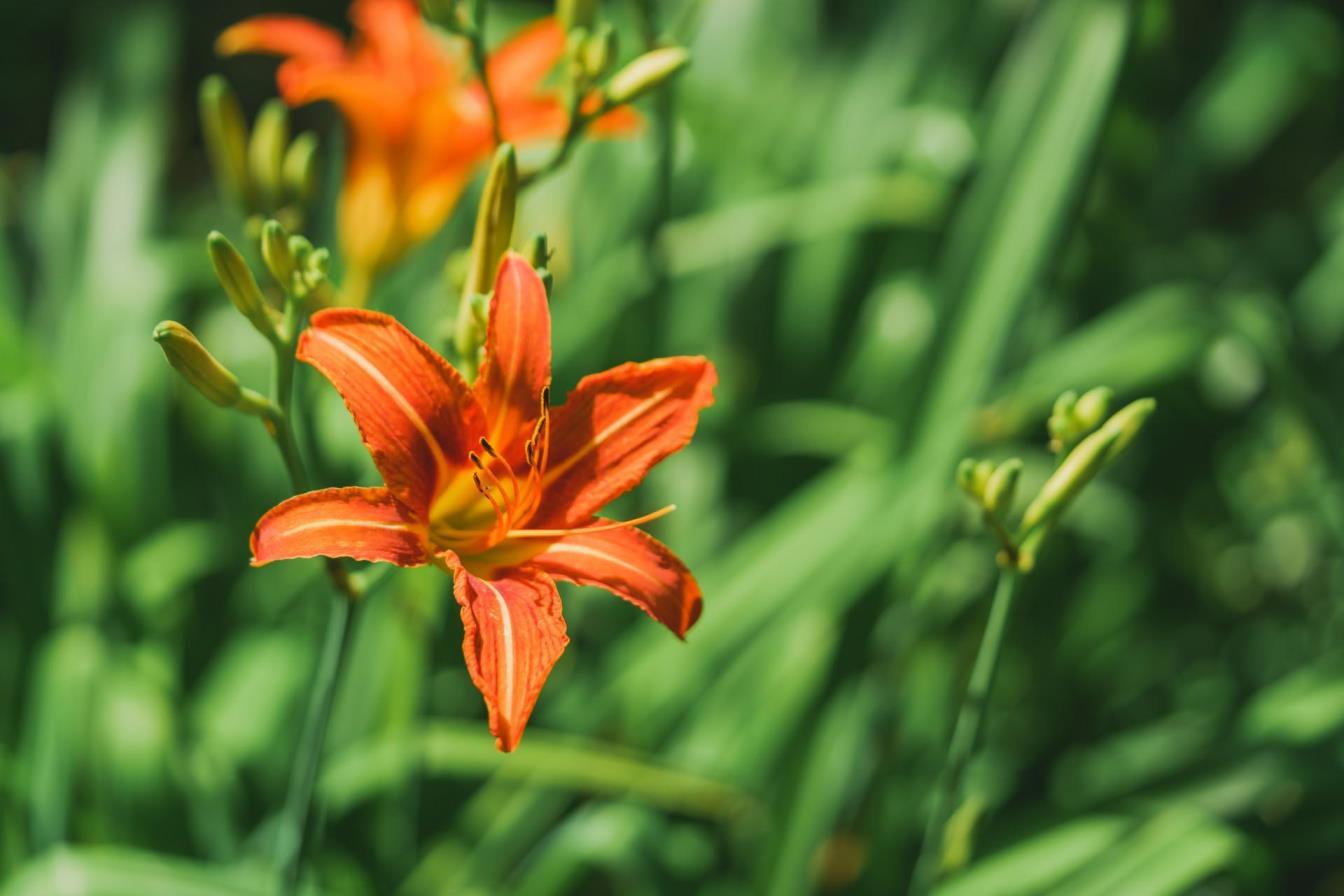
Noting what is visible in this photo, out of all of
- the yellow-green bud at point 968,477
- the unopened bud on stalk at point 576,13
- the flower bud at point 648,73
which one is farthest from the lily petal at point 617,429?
the unopened bud on stalk at point 576,13

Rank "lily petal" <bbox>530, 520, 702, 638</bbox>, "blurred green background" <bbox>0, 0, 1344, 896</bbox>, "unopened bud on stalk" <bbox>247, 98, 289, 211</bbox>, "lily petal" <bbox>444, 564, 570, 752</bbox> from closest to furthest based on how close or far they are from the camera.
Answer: "lily petal" <bbox>444, 564, 570, 752</bbox> < "lily petal" <bbox>530, 520, 702, 638</bbox> < "unopened bud on stalk" <bbox>247, 98, 289, 211</bbox> < "blurred green background" <bbox>0, 0, 1344, 896</bbox>

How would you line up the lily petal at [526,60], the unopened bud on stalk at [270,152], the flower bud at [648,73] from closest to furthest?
1. the flower bud at [648,73]
2. the unopened bud on stalk at [270,152]
3. the lily petal at [526,60]

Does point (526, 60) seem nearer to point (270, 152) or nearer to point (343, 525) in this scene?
point (270, 152)

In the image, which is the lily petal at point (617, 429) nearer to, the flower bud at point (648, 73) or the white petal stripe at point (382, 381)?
the white petal stripe at point (382, 381)

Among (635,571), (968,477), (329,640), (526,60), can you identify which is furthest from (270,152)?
(968,477)

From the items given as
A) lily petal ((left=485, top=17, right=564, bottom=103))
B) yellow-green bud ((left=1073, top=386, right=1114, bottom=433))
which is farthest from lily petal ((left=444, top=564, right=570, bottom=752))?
lily petal ((left=485, top=17, right=564, bottom=103))

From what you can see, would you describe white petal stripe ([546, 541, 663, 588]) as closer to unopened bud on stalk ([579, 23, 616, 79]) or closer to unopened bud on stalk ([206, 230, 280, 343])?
unopened bud on stalk ([206, 230, 280, 343])

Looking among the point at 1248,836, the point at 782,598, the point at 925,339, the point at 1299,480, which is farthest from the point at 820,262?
the point at 1248,836
